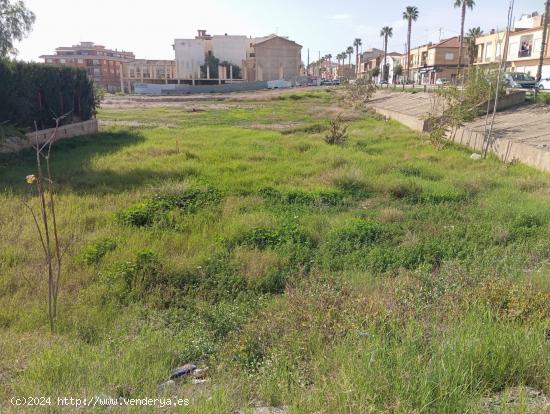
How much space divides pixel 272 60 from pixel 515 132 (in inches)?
3293

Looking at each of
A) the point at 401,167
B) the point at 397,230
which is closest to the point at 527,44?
the point at 401,167

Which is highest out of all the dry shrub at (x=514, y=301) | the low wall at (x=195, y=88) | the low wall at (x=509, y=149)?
the low wall at (x=195, y=88)

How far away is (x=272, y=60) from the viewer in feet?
311

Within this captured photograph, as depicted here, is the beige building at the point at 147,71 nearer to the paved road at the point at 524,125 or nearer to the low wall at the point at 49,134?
the low wall at the point at 49,134

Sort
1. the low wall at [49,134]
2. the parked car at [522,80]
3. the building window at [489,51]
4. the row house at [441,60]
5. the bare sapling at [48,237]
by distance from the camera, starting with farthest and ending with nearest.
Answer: the row house at [441,60]
the building window at [489,51]
the parked car at [522,80]
the low wall at [49,134]
the bare sapling at [48,237]

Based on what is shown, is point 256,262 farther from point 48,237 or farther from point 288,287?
point 48,237

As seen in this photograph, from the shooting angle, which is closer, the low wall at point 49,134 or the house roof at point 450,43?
the low wall at point 49,134

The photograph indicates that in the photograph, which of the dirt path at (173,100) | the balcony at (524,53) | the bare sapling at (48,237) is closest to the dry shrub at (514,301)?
the bare sapling at (48,237)

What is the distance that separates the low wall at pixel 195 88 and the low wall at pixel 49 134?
60.1 meters

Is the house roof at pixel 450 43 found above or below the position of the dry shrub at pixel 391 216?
above

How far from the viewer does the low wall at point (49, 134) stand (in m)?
14.5

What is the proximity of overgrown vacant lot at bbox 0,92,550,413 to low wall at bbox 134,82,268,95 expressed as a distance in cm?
7005

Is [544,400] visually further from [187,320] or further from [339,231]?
[339,231]

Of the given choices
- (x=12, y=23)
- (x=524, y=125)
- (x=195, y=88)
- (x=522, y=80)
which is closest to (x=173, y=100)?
(x=195, y=88)
